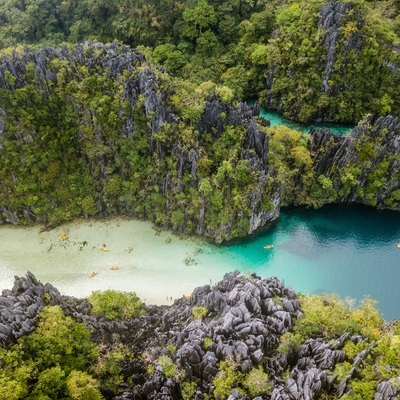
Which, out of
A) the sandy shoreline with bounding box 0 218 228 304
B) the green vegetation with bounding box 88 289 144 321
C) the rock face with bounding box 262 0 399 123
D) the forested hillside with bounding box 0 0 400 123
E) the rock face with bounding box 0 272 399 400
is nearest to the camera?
the rock face with bounding box 0 272 399 400

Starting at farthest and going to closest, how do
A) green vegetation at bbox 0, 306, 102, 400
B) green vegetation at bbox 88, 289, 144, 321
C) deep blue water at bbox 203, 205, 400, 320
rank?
1. deep blue water at bbox 203, 205, 400, 320
2. green vegetation at bbox 88, 289, 144, 321
3. green vegetation at bbox 0, 306, 102, 400

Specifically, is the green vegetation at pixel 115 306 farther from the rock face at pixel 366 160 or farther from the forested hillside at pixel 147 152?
the rock face at pixel 366 160

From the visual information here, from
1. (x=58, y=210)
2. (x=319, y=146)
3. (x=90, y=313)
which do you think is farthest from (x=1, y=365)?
(x=319, y=146)

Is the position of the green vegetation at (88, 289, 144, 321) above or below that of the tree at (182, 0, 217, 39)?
below

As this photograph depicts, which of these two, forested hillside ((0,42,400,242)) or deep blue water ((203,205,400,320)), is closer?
deep blue water ((203,205,400,320))

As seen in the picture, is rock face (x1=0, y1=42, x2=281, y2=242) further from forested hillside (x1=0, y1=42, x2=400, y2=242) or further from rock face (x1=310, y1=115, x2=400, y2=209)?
rock face (x1=310, y1=115, x2=400, y2=209)

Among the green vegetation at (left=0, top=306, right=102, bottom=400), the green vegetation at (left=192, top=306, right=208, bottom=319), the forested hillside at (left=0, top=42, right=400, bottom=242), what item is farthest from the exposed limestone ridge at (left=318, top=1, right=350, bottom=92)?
the green vegetation at (left=0, top=306, right=102, bottom=400)

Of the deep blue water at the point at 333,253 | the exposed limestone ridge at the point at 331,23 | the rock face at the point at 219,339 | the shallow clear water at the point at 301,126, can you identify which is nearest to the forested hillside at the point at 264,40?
the exposed limestone ridge at the point at 331,23
